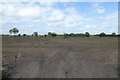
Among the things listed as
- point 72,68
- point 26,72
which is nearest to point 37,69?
point 26,72

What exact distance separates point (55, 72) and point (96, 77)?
7.80 feet

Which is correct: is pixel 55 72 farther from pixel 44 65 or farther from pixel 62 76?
pixel 44 65

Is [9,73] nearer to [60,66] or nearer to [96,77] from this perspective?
[60,66]

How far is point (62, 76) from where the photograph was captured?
521 inches

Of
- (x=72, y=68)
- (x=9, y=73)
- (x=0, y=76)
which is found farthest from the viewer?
(x=72, y=68)

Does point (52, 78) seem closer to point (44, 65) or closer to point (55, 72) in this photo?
point (55, 72)

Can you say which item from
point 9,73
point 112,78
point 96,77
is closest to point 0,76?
point 9,73

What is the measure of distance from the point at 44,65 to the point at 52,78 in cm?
390

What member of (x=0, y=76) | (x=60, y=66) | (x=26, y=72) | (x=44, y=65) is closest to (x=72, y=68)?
(x=60, y=66)

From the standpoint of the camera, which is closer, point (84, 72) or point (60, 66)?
point (84, 72)

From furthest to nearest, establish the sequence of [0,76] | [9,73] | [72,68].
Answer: [72,68]
[9,73]
[0,76]

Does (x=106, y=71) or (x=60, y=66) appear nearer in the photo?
(x=106, y=71)

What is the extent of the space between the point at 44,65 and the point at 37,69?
1536mm

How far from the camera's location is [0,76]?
42.0 ft
